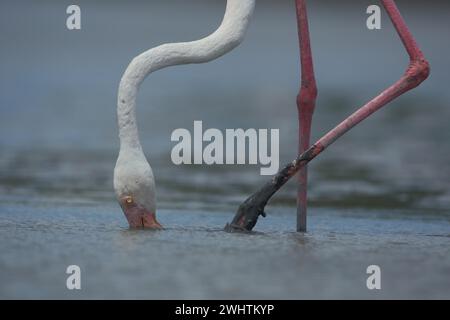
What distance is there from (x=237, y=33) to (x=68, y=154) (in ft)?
18.3

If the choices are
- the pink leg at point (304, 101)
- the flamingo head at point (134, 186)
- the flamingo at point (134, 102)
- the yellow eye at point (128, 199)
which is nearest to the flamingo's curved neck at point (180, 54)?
the flamingo at point (134, 102)

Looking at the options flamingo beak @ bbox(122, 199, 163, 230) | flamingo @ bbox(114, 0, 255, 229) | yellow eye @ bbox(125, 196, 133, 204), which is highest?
flamingo @ bbox(114, 0, 255, 229)

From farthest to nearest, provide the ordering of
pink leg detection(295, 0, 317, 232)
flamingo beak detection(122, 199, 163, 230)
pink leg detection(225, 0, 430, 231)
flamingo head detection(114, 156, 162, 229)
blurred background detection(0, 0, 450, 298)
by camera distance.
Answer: pink leg detection(295, 0, 317, 232), pink leg detection(225, 0, 430, 231), flamingo beak detection(122, 199, 163, 230), flamingo head detection(114, 156, 162, 229), blurred background detection(0, 0, 450, 298)

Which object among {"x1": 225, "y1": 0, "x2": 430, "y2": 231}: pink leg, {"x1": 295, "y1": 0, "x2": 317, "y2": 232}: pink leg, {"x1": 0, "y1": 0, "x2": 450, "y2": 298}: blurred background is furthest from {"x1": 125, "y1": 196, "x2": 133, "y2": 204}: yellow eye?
{"x1": 295, "y1": 0, "x2": 317, "y2": 232}: pink leg

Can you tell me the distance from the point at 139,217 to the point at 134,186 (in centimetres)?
27

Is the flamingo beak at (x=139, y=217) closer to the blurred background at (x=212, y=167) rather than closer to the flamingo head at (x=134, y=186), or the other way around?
the flamingo head at (x=134, y=186)

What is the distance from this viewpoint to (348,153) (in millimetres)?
13625

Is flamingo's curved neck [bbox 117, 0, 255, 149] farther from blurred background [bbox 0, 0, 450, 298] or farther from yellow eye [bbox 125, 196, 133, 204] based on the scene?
blurred background [bbox 0, 0, 450, 298]

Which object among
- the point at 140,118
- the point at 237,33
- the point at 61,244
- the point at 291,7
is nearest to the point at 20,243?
the point at 61,244

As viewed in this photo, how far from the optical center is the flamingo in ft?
24.8

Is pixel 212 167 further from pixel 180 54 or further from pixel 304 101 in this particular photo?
pixel 180 54

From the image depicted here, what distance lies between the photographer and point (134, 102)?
7594 mm

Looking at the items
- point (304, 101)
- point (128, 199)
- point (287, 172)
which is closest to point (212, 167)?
point (304, 101)

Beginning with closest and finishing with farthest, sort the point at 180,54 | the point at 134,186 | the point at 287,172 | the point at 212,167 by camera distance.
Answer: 1. the point at 134,186
2. the point at 180,54
3. the point at 287,172
4. the point at 212,167
